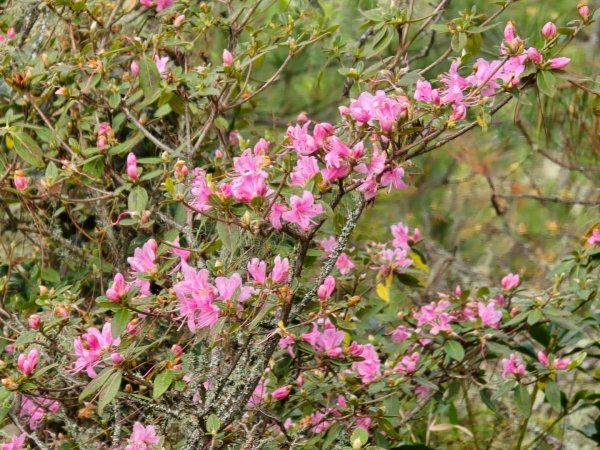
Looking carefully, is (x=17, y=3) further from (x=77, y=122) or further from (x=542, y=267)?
(x=542, y=267)

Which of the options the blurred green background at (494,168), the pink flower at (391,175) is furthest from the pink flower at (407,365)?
the blurred green background at (494,168)

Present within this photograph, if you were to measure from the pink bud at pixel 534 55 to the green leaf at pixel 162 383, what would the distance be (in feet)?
2.54

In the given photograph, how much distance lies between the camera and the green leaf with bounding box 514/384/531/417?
2.13 metres

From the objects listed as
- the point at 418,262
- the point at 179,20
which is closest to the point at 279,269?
the point at 179,20

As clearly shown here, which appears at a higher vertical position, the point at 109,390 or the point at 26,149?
the point at 26,149

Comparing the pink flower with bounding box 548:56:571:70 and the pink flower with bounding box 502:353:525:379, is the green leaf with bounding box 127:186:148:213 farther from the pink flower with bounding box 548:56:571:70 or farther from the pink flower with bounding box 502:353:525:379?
the pink flower with bounding box 502:353:525:379

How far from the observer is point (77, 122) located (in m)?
2.23

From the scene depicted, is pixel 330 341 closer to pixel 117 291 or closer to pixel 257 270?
pixel 257 270

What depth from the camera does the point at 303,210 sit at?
154 cm

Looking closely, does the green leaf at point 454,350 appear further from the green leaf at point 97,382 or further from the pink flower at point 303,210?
the green leaf at point 97,382

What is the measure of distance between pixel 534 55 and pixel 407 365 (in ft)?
2.48

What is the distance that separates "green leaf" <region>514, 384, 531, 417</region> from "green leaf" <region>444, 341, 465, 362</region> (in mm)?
142

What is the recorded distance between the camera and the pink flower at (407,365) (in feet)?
6.87

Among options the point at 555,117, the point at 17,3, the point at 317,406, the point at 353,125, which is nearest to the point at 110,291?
the point at 353,125
